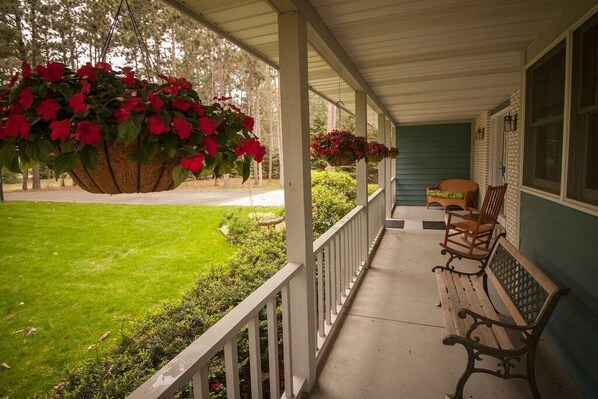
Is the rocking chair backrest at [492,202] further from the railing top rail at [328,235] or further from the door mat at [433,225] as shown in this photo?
the door mat at [433,225]

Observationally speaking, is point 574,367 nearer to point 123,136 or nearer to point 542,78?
point 542,78

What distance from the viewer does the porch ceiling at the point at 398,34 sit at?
6.49 feet

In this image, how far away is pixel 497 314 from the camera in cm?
231

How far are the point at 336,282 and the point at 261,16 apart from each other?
2166 millimetres

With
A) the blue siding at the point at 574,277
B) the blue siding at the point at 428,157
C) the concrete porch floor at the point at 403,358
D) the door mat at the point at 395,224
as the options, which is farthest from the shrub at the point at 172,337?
the blue siding at the point at 428,157

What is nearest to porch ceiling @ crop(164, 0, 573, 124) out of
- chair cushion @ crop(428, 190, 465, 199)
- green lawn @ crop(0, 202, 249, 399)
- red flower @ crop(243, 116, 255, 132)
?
red flower @ crop(243, 116, 255, 132)

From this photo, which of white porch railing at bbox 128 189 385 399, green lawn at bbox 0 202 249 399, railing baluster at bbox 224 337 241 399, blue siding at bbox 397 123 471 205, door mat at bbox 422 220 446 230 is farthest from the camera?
blue siding at bbox 397 123 471 205

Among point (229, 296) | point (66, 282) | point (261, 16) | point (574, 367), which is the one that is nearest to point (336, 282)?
point (229, 296)

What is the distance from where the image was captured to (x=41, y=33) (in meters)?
6.59

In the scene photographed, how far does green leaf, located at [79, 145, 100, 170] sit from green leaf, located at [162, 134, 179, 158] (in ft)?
0.45

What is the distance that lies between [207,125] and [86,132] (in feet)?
0.81

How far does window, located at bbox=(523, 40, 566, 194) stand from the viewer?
2330mm

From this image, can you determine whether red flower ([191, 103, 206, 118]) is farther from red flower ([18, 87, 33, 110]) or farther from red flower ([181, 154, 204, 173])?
red flower ([18, 87, 33, 110])

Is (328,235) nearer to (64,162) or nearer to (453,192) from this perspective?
(64,162)
